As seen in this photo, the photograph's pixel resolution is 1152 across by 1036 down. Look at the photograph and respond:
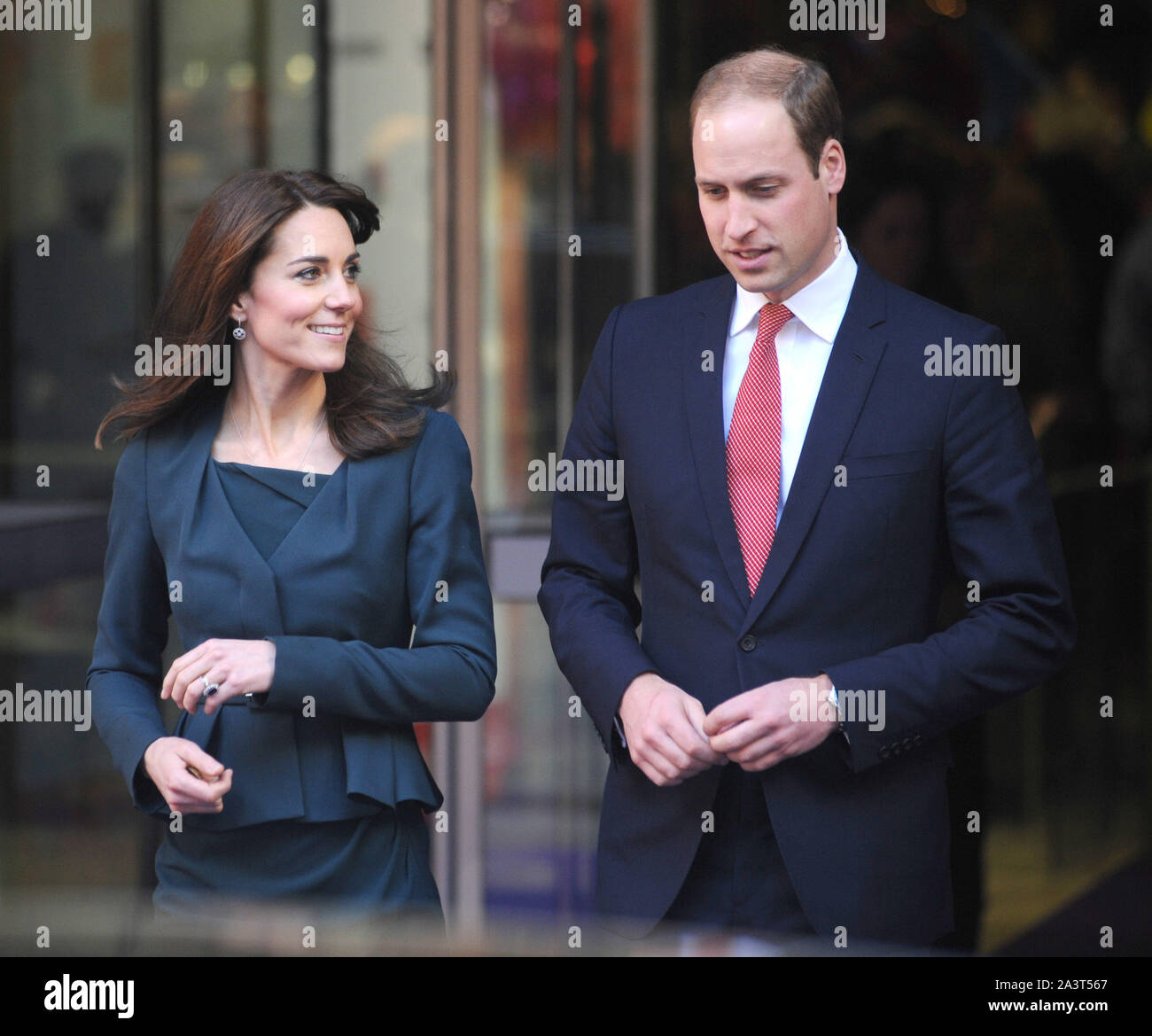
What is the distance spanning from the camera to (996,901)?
480 centimetres

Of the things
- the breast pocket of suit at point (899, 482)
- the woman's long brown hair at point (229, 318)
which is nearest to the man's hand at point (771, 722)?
the breast pocket of suit at point (899, 482)

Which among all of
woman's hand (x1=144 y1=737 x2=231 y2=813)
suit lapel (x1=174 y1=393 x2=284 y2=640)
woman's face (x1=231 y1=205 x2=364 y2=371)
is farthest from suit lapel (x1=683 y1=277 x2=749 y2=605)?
woman's hand (x1=144 y1=737 x2=231 y2=813)

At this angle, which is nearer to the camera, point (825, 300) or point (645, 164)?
point (825, 300)

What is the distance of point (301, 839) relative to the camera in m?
2.14

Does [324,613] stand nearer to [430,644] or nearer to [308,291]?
[430,644]

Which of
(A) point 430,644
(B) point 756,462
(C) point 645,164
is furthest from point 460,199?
(A) point 430,644

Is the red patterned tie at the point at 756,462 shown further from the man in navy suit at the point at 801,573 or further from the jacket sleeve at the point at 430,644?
the jacket sleeve at the point at 430,644

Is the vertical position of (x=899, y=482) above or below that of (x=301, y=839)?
above

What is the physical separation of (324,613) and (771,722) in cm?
60

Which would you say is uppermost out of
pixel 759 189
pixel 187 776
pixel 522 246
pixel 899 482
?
pixel 522 246

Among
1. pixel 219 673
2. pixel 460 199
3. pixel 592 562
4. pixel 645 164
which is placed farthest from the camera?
pixel 645 164

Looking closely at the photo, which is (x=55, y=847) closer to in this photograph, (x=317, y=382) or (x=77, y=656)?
(x=77, y=656)

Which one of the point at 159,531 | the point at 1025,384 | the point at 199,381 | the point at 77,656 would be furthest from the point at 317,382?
the point at 1025,384

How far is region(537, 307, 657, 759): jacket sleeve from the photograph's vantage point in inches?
87.3
